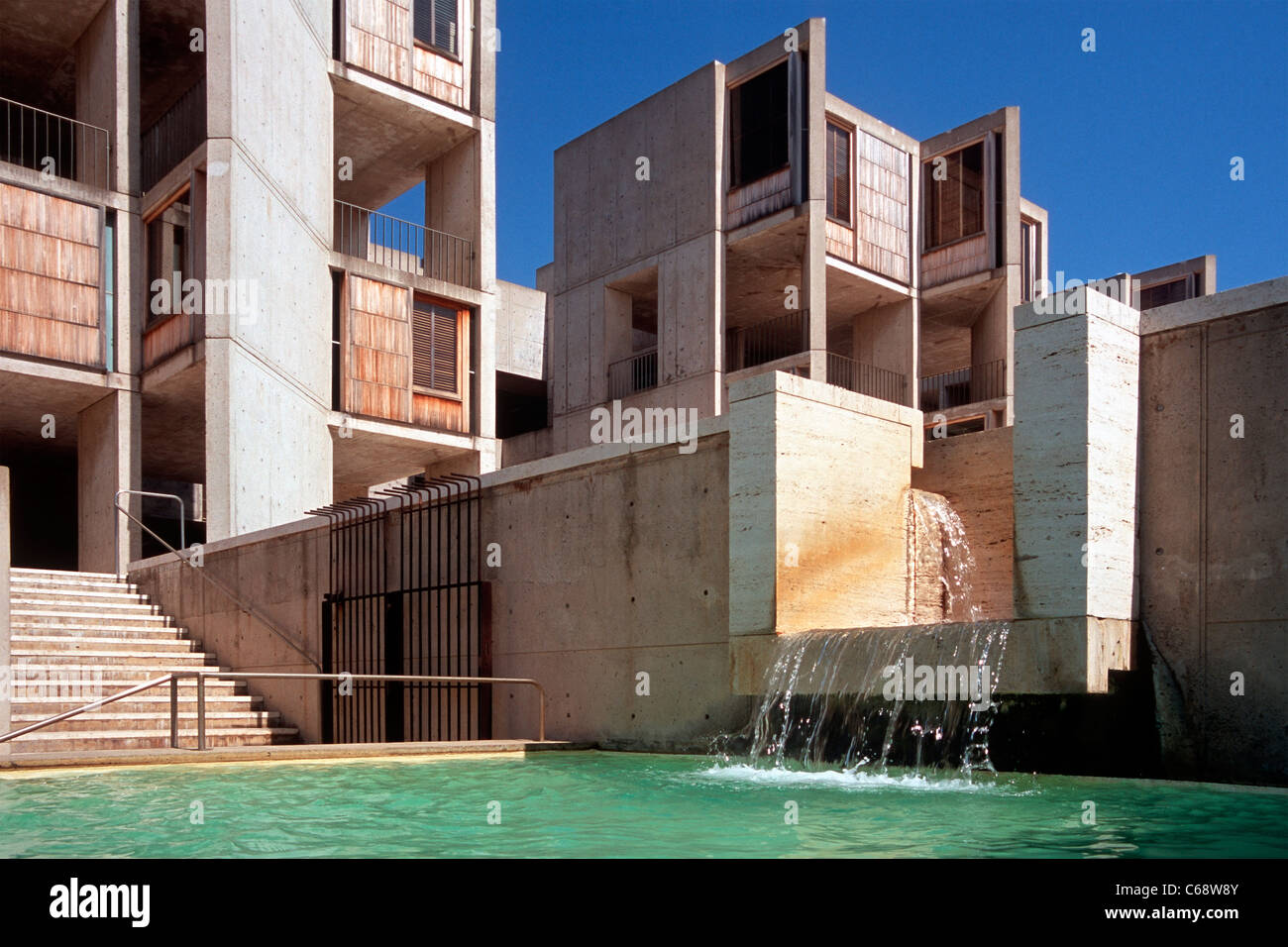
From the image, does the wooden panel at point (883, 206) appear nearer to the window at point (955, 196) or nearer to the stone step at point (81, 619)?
the window at point (955, 196)

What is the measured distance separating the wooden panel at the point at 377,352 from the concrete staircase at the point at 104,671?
582cm

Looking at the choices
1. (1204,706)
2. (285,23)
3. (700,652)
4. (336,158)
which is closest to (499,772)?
(700,652)

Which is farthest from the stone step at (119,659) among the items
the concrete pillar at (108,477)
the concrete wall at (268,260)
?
the concrete pillar at (108,477)

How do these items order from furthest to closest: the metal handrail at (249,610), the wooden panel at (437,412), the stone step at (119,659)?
the wooden panel at (437,412)
the metal handrail at (249,610)
the stone step at (119,659)

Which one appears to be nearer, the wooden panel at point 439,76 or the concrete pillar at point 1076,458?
the concrete pillar at point 1076,458

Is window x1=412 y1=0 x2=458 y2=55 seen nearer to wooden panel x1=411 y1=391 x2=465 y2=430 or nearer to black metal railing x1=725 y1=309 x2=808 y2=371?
wooden panel x1=411 y1=391 x2=465 y2=430

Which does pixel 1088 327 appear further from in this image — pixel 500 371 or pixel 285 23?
pixel 500 371

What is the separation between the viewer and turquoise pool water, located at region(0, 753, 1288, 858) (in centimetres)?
541

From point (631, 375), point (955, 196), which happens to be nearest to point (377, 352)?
point (631, 375)

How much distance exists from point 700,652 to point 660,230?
19219 mm

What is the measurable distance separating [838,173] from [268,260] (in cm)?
1396

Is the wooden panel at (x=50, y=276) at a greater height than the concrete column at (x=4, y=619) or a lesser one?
greater

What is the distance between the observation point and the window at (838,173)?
27.5 m

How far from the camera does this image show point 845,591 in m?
10.7
